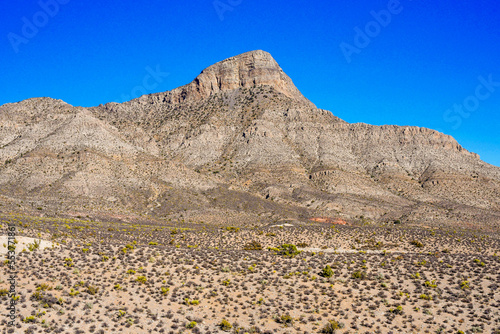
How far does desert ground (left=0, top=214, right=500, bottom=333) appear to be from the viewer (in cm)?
2273

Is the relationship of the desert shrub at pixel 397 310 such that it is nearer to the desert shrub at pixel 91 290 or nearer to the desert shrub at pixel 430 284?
the desert shrub at pixel 430 284

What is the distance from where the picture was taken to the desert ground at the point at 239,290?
22.7 meters

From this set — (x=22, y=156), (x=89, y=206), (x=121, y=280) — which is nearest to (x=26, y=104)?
(x=22, y=156)

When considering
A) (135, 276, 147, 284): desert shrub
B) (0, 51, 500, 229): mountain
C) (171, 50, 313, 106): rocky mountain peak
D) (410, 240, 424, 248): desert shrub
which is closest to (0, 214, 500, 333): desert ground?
(135, 276, 147, 284): desert shrub

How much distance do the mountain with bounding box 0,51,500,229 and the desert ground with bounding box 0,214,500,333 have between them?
3239cm

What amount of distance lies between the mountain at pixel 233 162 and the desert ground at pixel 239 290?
3239 cm

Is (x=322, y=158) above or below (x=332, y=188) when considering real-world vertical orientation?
above

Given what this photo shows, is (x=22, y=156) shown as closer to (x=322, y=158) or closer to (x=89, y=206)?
(x=89, y=206)

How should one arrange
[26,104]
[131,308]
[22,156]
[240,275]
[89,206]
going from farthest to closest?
1. [26,104]
2. [22,156]
3. [89,206]
4. [240,275]
5. [131,308]

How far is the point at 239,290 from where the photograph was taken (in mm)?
27516

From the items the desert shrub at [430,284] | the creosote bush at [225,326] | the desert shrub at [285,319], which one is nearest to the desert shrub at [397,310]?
the desert shrub at [430,284]

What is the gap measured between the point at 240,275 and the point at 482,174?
10097 centimetres

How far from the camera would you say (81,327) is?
70.0 ft

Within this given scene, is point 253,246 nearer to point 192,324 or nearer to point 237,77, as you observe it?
point 192,324
